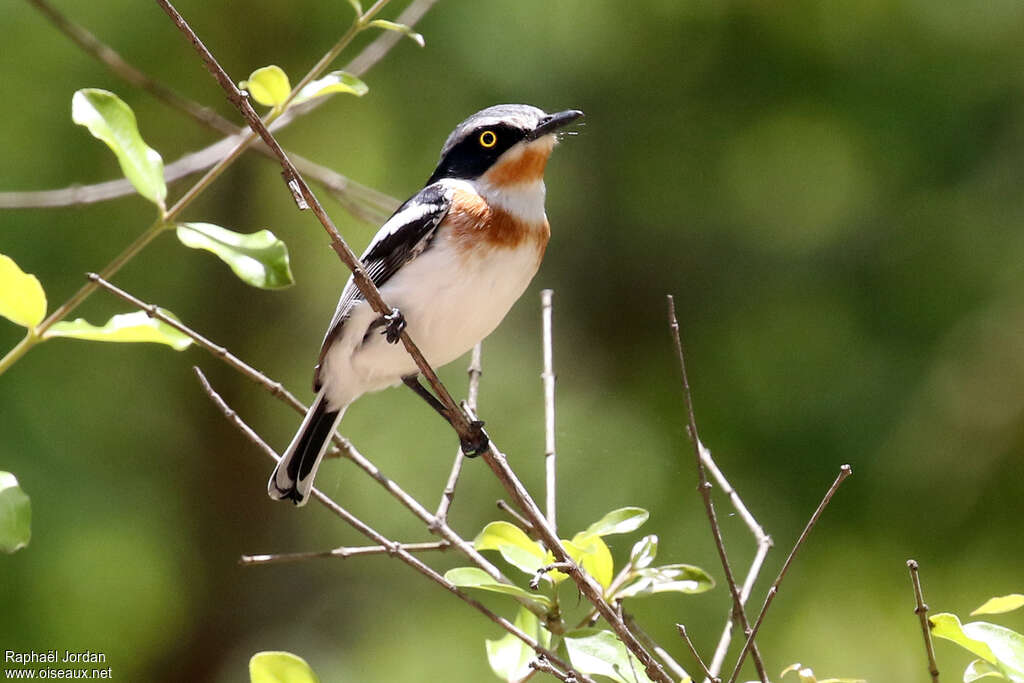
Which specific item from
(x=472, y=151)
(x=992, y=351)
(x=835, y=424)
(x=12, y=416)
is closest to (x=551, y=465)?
(x=472, y=151)

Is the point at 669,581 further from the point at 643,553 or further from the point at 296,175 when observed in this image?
the point at 296,175

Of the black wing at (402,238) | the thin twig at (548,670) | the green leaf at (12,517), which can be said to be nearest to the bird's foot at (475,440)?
the black wing at (402,238)

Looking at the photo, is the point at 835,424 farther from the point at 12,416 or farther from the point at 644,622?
the point at 12,416

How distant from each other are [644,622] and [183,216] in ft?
9.04

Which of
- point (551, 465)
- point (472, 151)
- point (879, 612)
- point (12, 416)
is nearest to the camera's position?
point (551, 465)

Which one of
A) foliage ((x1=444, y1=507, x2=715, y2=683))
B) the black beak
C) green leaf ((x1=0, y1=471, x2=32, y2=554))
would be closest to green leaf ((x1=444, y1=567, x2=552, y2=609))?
foliage ((x1=444, y1=507, x2=715, y2=683))

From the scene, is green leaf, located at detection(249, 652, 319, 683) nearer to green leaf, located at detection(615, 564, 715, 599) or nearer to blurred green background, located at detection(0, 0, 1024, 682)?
green leaf, located at detection(615, 564, 715, 599)

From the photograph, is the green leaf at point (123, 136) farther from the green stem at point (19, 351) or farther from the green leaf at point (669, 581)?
the green leaf at point (669, 581)

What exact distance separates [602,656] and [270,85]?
131 centimetres

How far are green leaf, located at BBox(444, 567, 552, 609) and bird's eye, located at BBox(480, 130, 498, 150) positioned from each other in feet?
5.75

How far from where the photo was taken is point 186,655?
5.28 m

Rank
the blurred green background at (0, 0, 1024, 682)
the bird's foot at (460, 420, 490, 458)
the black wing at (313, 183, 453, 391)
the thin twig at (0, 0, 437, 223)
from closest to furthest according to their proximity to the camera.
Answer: the bird's foot at (460, 420, 490, 458) < the thin twig at (0, 0, 437, 223) < the black wing at (313, 183, 453, 391) < the blurred green background at (0, 0, 1024, 682)

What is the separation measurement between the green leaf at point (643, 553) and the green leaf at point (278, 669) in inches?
25.8

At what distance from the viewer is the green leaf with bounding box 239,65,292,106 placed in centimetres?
229
